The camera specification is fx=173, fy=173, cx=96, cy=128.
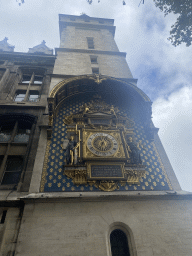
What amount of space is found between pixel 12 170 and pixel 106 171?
5.11 metres

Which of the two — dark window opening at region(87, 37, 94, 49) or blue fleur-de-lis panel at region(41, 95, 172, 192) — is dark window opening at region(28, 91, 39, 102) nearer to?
blue fleur-de-lis panel at region(41, 95, 172, 192)

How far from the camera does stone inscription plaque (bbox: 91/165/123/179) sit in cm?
888

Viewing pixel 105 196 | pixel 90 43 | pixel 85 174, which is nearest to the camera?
pixel 105 196

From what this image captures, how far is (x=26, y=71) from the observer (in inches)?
643

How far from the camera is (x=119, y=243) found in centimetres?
736

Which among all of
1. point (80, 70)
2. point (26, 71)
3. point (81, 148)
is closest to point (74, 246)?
point (81, 148)

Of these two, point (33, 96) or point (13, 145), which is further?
point (33, 96)

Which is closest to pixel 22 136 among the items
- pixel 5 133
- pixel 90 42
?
pixel 5 133

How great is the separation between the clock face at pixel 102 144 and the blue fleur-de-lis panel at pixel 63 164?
1691 mm

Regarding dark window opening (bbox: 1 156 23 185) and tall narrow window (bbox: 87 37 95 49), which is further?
tall narrow window (bbox: 87 37 95 49)

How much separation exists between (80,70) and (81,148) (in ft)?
29.8

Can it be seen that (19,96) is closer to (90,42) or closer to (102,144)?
(102,144)

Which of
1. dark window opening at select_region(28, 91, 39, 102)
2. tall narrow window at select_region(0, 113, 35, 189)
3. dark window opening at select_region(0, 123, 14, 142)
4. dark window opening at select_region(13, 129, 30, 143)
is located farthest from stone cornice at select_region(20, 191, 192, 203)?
dark window opening at select_region(28, 91, 39, 102)

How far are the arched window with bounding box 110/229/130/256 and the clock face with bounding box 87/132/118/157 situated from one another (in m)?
3.76
